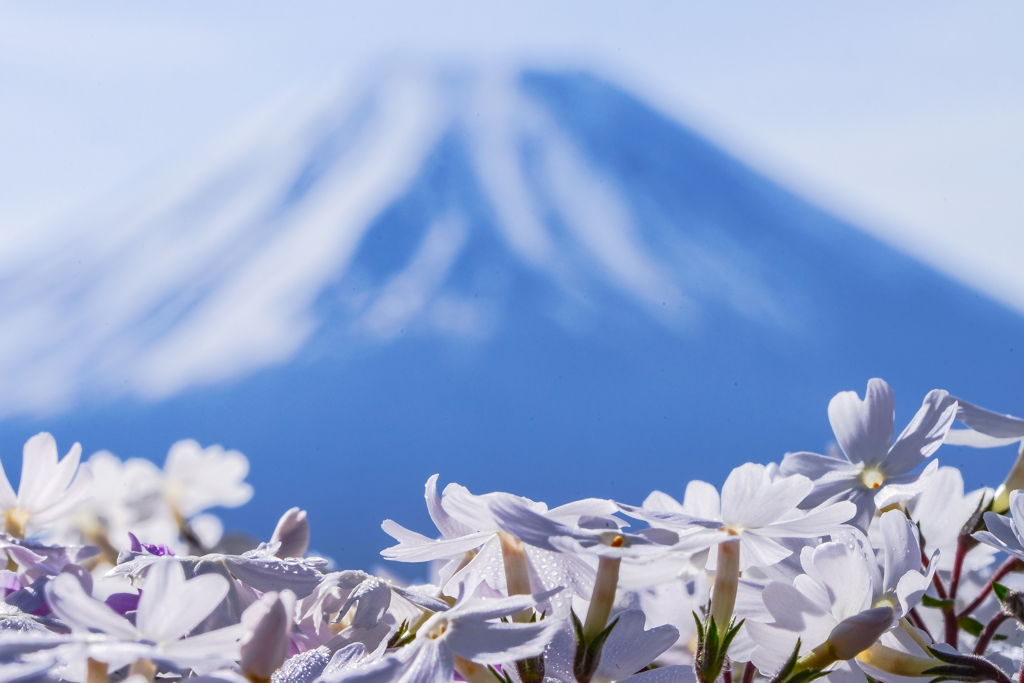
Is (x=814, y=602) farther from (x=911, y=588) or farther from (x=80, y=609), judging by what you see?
(x=80, y=609)

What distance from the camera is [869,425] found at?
0.90ft

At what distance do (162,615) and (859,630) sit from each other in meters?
0.17

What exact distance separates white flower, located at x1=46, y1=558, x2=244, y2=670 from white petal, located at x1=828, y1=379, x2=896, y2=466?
202 millimetres

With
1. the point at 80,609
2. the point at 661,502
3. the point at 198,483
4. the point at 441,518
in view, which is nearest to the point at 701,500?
the point at 661,502

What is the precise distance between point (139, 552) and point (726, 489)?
→ 180 mm

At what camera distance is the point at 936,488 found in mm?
336

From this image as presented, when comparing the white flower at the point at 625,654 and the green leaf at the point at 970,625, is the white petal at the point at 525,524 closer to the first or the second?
the white flower at the point at 625,654

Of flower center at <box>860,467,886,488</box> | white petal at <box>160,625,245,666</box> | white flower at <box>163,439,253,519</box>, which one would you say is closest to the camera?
white petal at <box>160,625,245,666</box>

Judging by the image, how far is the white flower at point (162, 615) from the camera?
0.56 ft

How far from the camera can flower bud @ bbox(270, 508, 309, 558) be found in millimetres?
311

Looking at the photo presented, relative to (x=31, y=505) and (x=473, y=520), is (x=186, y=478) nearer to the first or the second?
(x=31, y=505)

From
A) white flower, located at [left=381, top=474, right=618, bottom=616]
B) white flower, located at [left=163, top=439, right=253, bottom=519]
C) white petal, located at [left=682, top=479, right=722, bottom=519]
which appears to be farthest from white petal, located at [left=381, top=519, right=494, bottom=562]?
white flower, located at [left=163, top=439, right=253, bottom=519]

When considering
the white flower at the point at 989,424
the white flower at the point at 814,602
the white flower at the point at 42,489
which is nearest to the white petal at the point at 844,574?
the white flower at the point at 814,602

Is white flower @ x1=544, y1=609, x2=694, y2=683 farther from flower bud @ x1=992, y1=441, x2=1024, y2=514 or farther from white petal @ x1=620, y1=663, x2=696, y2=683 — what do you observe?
flower bud @ x1=992, y1=441, x2=1024, y2=514
